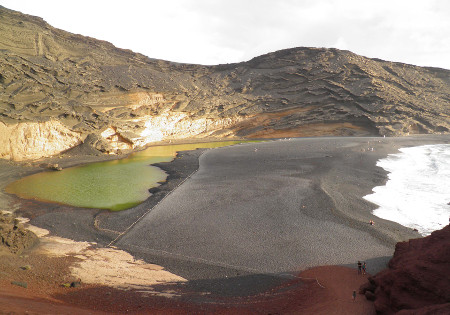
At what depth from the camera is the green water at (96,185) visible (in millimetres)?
19172

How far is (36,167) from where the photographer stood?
26.8 meters

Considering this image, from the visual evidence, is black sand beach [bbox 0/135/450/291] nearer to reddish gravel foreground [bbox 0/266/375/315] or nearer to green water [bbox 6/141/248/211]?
reddish gravel foreground [bbox 0/266/375/315]

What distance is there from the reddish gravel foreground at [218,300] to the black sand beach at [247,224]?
3.02 feet

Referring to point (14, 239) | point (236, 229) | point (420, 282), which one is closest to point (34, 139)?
point (14, 239)

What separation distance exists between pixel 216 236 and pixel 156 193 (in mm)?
8093

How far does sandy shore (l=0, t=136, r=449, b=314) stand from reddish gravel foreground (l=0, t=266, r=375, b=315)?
69 millimetres

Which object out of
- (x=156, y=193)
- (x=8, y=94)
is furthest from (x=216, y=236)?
(x=8, y=94)

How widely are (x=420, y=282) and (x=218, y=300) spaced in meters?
5.93

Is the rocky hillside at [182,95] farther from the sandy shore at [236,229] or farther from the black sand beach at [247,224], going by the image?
the black sand beach at [247,224]

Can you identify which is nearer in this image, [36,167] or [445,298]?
[445,298]

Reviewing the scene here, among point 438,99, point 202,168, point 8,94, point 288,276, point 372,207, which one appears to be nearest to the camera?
point 288,276

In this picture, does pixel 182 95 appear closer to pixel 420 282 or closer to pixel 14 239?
pixel 14 239

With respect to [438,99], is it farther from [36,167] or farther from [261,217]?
[36,167]

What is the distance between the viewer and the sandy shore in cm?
1009
